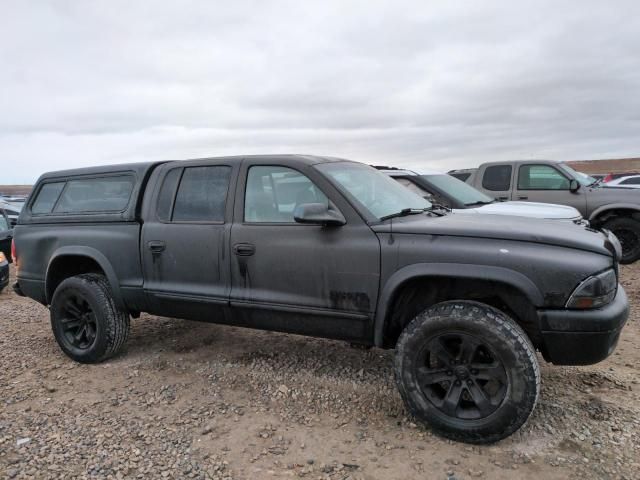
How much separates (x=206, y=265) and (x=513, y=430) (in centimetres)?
244

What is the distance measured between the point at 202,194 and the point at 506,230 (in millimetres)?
2378

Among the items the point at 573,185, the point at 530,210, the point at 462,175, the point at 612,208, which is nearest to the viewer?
the point at 530,210

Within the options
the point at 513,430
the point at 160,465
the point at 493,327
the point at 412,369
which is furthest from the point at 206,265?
the point at 513,430

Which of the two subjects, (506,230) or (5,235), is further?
(5,235)

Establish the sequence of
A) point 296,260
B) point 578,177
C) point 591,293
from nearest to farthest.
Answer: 1. point 591,293
2. point 296,260
3. point 578,177

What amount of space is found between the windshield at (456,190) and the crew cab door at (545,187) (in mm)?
2135

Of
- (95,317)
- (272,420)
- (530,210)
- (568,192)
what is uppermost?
(568,192)

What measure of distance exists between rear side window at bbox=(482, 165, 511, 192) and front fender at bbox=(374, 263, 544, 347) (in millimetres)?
6382

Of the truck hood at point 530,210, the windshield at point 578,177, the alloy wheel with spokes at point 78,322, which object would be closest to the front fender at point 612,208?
the windshield at point 578,177

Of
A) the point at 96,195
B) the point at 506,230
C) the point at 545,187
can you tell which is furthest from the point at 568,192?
the point at 96,195

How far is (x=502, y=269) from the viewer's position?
2775 millimetres

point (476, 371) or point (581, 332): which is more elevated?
point (581, 332)

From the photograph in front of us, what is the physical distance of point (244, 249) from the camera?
3.55m

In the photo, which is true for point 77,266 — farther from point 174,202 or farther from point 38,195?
point 174,202
